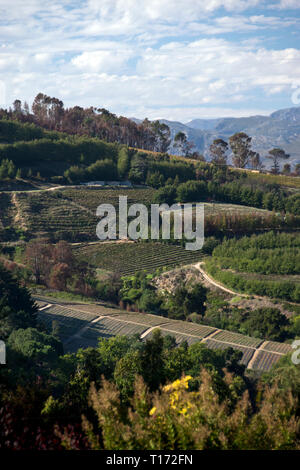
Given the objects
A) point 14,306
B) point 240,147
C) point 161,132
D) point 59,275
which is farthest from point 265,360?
point 161,132

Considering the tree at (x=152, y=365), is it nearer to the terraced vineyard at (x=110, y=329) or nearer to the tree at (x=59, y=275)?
the terraced vineyard at (x=110, y=329)

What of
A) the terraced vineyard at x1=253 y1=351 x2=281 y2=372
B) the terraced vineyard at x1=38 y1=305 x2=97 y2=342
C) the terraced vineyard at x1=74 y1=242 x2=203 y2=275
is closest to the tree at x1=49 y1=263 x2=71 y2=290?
the terraced vineyard at x1=74 y1=242 x2=203 y2=275

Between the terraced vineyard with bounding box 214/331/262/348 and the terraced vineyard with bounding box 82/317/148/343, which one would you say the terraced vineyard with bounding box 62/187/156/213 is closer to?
the terraced vineyard with bounding box 82/317/148/343

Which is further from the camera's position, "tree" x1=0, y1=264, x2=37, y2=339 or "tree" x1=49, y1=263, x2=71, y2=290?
"tree" x1=49, y1=263, x2=71, y2=290

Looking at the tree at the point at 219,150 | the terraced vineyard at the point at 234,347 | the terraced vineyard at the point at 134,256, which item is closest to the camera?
the terraced vineyard at the point at 234,347

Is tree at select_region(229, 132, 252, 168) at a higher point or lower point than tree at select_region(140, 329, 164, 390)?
higher

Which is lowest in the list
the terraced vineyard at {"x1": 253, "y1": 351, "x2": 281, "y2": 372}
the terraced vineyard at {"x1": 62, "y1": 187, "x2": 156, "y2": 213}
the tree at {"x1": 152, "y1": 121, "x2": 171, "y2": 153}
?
the terraced vineyard at {"x1": 253, "y1": 351, "x2": 281, "y2": 372}

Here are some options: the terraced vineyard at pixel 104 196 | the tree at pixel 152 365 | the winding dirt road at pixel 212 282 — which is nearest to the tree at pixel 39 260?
the terraced vineyard at pixel 104 196

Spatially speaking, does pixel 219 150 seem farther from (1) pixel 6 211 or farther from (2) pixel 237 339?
A: (2) pixel 237 339
